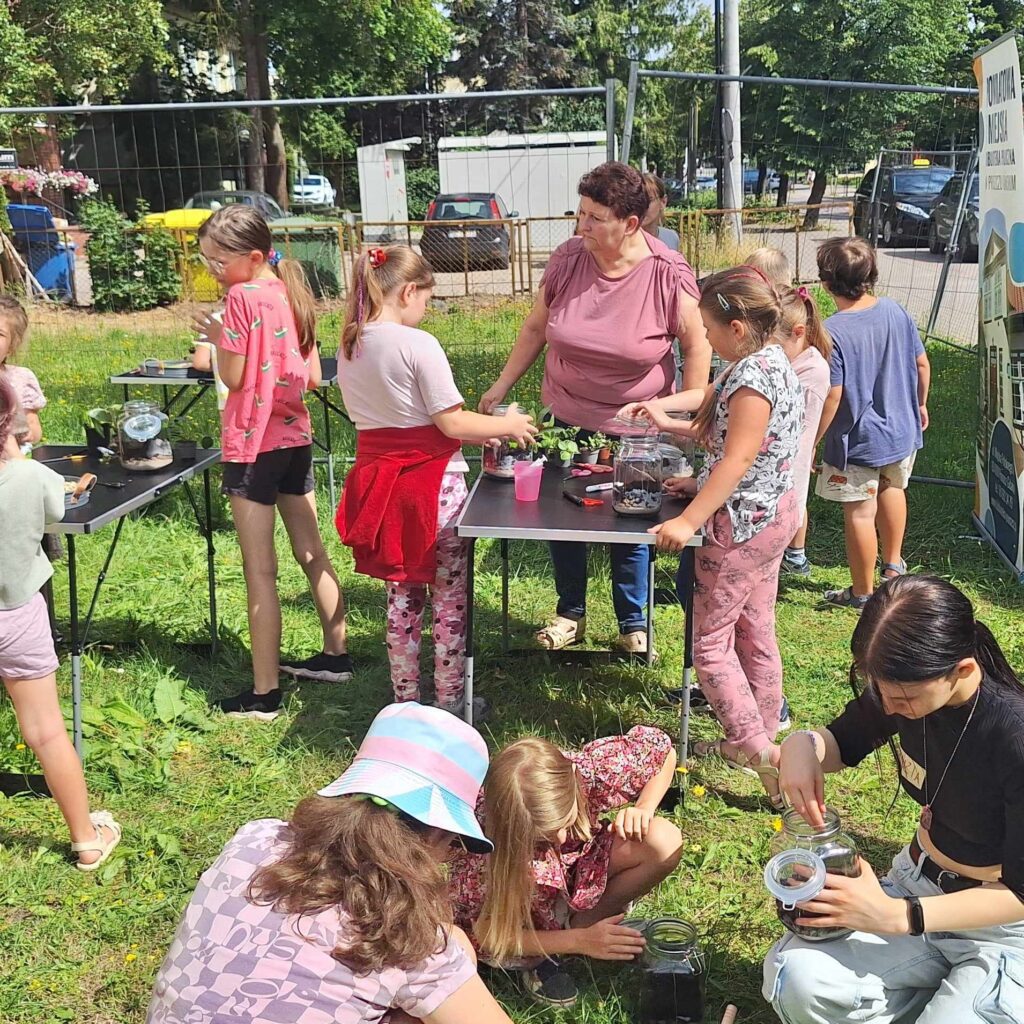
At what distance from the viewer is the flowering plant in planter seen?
13.1m

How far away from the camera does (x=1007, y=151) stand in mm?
4758

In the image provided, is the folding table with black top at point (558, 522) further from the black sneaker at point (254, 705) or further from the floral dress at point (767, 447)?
the black sneaker at point (254, 705)

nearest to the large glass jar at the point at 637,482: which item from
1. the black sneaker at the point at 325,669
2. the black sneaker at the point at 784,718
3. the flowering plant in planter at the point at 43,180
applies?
the black sneaker at the point at 784,718

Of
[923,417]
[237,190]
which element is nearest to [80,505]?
[923,417]

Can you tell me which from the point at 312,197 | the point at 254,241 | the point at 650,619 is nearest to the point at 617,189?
the point at 254,241

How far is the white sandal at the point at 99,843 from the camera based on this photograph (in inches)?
121

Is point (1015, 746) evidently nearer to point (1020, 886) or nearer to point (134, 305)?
point (1020, 886)

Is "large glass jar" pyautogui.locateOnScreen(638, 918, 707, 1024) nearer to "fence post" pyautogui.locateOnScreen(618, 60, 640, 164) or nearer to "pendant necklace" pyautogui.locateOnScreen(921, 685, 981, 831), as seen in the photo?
"pendant necklace" pyautogui.locateOnScreen(921, 685, 981, 831)

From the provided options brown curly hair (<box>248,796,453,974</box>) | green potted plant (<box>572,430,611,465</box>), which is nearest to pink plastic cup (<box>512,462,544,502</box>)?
green potted plant (<box>572,430,611,465</box>)

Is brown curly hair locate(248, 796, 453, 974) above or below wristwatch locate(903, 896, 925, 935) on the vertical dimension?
above

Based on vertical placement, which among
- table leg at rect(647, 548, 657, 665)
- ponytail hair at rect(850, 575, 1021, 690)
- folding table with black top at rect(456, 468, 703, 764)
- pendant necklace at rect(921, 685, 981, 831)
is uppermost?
ponytail hair at rect(850, 575, 1021, 690)

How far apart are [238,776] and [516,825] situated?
162 cm

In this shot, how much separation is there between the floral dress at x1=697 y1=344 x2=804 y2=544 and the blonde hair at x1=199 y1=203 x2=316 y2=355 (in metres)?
1.54

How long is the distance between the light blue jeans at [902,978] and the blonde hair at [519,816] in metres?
0.51
